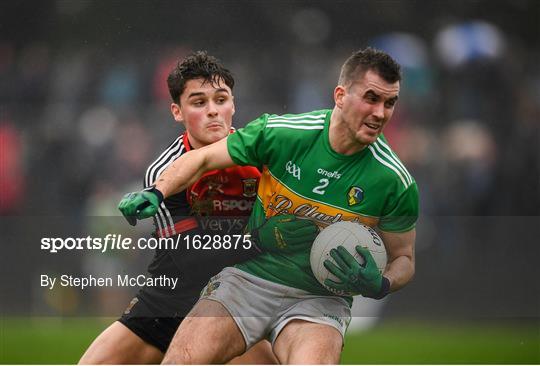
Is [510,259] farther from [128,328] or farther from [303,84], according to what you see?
[128,328]

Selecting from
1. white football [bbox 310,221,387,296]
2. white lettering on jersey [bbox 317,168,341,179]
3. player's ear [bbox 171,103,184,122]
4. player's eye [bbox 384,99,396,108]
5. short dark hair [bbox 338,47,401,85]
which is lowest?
white football [bbox 310,221,387,296]

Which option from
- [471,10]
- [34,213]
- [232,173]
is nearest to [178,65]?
[232,173]

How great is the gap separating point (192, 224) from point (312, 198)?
71 cm

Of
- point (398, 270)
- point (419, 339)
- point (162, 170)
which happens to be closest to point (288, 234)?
point (398, 270)

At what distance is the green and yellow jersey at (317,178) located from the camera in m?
5.39

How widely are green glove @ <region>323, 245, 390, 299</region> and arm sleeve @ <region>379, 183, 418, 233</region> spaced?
0.65ft

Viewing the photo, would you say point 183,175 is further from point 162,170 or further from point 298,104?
point 298,104

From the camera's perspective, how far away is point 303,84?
238 inches

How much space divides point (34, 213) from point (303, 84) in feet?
5.65

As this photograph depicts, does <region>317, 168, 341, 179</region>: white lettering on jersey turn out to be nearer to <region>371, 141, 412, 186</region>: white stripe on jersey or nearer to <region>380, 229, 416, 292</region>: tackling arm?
<region>371, 141, 412, 186</region>: white stripe on jersey

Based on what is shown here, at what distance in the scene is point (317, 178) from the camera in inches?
215

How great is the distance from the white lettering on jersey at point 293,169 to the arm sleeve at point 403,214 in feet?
1.62

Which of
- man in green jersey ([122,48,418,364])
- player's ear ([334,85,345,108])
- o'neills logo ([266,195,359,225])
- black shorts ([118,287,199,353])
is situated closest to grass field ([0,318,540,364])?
black shorts ([118,287,199,353])

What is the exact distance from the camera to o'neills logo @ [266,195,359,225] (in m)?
5.52
